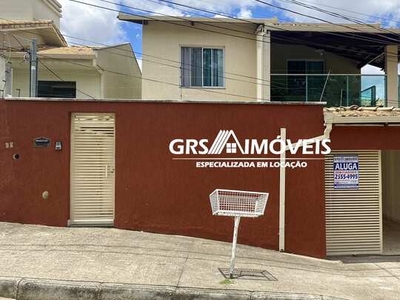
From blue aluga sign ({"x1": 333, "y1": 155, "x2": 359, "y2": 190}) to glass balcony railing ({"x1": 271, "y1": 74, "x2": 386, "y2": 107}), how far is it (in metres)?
4.57

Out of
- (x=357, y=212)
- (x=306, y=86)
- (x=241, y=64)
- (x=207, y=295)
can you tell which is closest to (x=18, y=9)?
(x=241, y=64)

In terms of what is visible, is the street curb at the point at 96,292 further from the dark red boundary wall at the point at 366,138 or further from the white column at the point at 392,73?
the white column at the point at 392,73

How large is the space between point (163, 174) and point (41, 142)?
2.52 metres

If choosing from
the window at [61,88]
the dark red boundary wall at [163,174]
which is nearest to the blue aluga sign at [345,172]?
the dark red boundary wall at [163,174]

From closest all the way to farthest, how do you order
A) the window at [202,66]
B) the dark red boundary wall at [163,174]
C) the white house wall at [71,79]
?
the dark red boundary wall at [163,174] → the window at [202,66] → the white house wall at [71,79]

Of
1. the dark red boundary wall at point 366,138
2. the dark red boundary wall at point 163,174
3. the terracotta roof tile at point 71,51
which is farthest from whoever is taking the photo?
the terracotta roof tile at point 71,51

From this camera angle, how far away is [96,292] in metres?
5.98

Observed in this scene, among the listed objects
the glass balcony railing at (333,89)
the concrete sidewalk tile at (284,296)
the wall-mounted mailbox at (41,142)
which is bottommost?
the concrete sidewalk tile at (284,296)

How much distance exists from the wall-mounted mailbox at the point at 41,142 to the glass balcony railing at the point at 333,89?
8.19 metres

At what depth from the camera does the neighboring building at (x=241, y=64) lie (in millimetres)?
14914

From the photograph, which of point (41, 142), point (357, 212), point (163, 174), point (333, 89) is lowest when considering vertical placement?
point (357, 212)

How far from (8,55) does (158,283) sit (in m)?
11.3

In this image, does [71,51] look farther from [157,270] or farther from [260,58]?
[157,270]

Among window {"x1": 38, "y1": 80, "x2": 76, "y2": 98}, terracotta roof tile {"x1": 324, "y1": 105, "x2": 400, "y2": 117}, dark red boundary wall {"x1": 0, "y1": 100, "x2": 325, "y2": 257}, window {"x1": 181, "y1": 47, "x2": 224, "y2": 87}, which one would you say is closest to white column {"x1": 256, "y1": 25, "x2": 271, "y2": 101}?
window {"x1": 181, "y1": 47, "x2": 224, "y2": 87}
